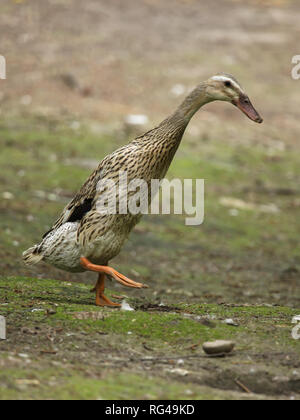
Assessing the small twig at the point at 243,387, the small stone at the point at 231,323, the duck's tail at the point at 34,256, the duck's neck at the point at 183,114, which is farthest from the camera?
the duck's tail at the point at 34,256

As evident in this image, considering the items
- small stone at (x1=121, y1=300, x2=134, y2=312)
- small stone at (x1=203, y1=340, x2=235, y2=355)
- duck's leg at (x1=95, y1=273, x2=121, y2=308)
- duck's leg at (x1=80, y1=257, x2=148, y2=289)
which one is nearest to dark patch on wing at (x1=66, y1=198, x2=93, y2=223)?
duck's leg at (x1=80, y1=257, x2=148, y2=289)

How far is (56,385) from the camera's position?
15.5 feet

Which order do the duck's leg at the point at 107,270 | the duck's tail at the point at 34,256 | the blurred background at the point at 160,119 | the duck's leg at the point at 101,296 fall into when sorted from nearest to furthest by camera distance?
the duck's leg at the point at 107,270 < the duck's leg at the point at 101,296 < the duck's tail at the point at 34,256 < the blurred background at the point at 160,119

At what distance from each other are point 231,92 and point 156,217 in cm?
664

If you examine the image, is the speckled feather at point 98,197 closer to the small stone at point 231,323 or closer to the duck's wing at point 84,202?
the duck's wing at point 84,202

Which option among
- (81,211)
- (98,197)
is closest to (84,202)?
(81,211)

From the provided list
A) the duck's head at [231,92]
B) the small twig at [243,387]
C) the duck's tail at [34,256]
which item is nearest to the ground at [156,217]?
the small twig at [243,387]

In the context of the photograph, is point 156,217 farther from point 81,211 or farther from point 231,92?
point 231,92

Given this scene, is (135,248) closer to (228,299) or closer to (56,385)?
(228,299)

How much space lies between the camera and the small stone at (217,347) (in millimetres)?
5676

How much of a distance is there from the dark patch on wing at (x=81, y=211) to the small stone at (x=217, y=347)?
185 centimetres

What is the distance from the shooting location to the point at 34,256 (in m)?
7.32

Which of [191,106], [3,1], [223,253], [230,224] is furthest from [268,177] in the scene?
[3,1]

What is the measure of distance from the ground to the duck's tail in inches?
11.9
